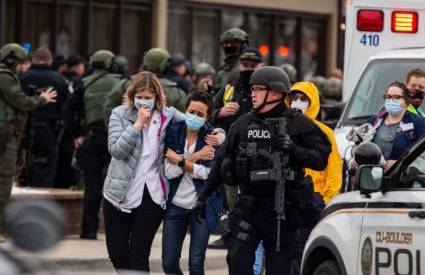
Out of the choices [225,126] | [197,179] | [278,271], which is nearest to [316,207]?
[278,271]

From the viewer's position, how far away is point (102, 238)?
48.2 feet

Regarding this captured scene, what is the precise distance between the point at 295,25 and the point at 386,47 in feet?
50.8

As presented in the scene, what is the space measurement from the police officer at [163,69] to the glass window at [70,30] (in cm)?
1032

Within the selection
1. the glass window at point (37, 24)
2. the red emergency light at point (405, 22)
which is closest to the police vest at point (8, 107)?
the red emergency light at point (405, 22)

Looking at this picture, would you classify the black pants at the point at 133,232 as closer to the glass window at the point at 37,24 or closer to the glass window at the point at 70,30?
the glass window at the point at 37,24

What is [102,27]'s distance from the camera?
24969 millimetres

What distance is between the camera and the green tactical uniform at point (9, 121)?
1334 cm

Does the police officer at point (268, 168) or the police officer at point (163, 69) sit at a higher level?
the police officer at point (163, 69)

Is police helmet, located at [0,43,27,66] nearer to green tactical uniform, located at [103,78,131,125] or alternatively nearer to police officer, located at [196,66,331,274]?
green tactical uniform, located at [103,78,131,125]

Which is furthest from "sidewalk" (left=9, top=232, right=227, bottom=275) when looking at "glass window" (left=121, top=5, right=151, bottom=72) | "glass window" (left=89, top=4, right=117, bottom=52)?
"glass window" (left=121, top=5, right=151, bottom=72)

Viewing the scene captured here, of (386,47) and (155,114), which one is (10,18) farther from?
(155,114)

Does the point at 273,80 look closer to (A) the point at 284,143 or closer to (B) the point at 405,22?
(A) the point at 284,143

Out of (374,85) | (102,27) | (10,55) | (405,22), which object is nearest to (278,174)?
(374,85)

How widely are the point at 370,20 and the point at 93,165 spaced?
317cm
